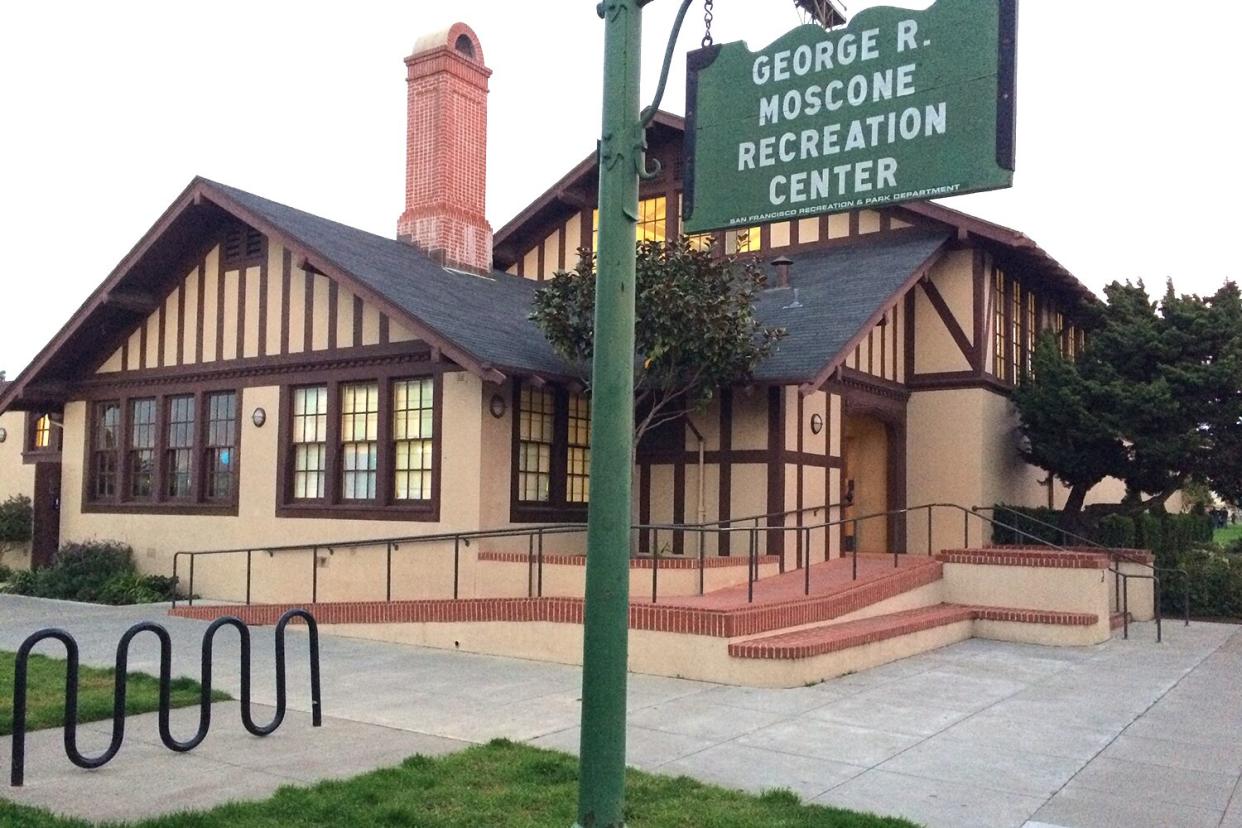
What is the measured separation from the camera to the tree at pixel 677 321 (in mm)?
13219

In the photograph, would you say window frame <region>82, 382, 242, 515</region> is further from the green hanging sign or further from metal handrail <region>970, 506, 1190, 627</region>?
the green hanging sign

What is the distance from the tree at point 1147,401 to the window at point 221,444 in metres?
12.8

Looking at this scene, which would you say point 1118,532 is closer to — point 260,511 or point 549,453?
point 549,453

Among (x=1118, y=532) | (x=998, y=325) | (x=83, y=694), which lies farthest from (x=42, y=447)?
(x=1118, y=532)

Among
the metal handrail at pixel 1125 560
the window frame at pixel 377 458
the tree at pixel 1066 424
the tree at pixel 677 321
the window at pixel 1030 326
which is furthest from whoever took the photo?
the window at pixel 1030 326

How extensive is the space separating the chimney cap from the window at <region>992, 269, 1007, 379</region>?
9664 millimetres

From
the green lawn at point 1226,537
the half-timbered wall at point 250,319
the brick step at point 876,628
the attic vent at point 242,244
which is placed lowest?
the green lawn at point 1226,537

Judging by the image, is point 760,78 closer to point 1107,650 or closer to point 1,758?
point 1,758

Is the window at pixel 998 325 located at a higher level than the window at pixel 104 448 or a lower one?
higher

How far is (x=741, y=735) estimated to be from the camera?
8.33 metres

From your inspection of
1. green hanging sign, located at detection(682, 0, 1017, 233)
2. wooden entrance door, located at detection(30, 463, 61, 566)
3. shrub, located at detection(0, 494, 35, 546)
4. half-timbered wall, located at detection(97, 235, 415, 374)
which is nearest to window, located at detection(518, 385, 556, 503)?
half-timbered wall, located at detection(97, 235, 415, 374)

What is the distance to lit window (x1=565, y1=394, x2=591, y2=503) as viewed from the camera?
53.5 ft

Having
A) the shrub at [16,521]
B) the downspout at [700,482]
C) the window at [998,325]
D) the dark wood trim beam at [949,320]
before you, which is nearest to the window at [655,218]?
the dark wood trim beam at [949,320]

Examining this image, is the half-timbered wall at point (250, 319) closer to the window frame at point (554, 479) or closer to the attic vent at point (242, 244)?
the attic vent at point (242, 244)
